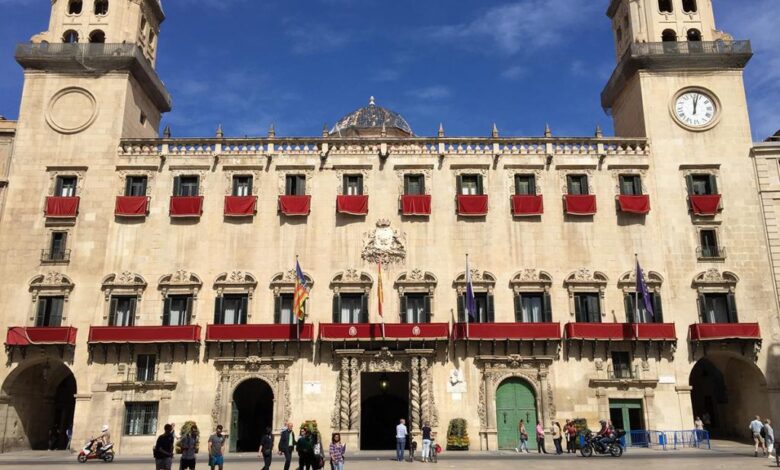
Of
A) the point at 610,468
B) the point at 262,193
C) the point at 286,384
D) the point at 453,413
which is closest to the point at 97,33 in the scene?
the point at 262,193

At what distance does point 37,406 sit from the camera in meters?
40.7

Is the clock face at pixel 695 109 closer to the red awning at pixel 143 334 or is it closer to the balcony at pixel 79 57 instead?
the red awning at pixel 143 334

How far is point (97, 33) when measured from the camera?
45.1m

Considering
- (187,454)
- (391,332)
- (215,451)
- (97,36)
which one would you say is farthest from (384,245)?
(97,36)

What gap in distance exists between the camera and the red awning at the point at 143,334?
37.5 meters

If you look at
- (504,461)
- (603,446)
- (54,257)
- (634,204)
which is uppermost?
(634,204)

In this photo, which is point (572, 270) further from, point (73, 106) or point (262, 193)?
point (73, 106)

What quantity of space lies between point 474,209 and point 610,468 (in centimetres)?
1805

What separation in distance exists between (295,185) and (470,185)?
36.0ft

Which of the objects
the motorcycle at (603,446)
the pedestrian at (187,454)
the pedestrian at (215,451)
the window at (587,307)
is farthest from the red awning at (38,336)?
the window at (587,307)

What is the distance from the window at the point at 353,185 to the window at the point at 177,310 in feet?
37.5

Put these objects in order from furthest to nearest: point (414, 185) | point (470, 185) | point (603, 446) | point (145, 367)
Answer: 1. point (470, 185)
2. point (414, 185)
3. point (145, 367)
4. point (603, 446)

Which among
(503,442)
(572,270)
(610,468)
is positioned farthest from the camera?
(572,270)

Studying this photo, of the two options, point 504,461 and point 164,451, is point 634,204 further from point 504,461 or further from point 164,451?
point 164,451
